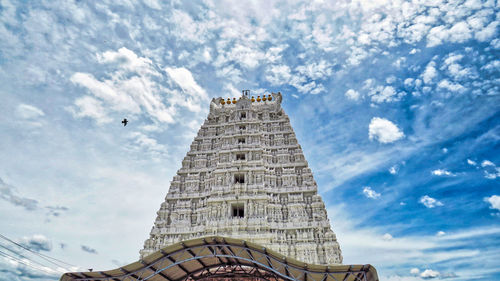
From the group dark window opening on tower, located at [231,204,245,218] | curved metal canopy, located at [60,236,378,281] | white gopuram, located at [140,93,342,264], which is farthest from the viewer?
dark window opening on tower, located at [231,204,245,218]

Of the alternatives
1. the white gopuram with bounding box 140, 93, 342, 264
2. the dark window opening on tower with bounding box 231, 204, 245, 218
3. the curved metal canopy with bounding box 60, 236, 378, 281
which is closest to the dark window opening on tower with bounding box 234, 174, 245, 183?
the white gopuram with bounding box 140, 93, 342, 264

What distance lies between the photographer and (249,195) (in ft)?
101

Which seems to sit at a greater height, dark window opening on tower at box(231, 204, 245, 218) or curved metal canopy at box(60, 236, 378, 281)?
dark window opening on tower at box(231, 204, 245, 218)

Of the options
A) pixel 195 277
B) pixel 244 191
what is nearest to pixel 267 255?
pixel 195 277

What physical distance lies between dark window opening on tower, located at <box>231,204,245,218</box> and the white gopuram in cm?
10

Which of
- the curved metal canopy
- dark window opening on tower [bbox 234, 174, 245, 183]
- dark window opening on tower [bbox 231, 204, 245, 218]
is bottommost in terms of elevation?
the curved metal canopy

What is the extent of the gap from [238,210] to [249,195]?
249 centimetres

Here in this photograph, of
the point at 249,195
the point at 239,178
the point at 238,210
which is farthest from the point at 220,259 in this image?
the point at 239,178

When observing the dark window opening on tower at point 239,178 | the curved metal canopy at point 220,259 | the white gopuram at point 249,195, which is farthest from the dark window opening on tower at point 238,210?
the curved metal canopy at point 220,259

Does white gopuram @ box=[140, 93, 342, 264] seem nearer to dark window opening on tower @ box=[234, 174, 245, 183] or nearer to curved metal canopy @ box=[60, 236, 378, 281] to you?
dark window opening on tower @ box=[234, 174, 245, 183]

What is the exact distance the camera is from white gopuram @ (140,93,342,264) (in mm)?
27750

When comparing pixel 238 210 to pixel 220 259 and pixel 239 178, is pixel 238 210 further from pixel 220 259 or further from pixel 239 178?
pixel 220 259

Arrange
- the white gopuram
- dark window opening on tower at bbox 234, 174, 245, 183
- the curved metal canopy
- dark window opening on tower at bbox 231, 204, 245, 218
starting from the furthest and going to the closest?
dark window opening on tower at bbox 234, 174, 245, 183, dark window opening on tower at bbox 231, 204, 245, 218, the white gopuram, the curved metal canopy

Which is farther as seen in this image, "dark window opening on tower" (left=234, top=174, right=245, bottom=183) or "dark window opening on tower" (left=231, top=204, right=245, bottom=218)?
"dark window opening on tower" (left=234, top=174, right=245, bottom=183)
